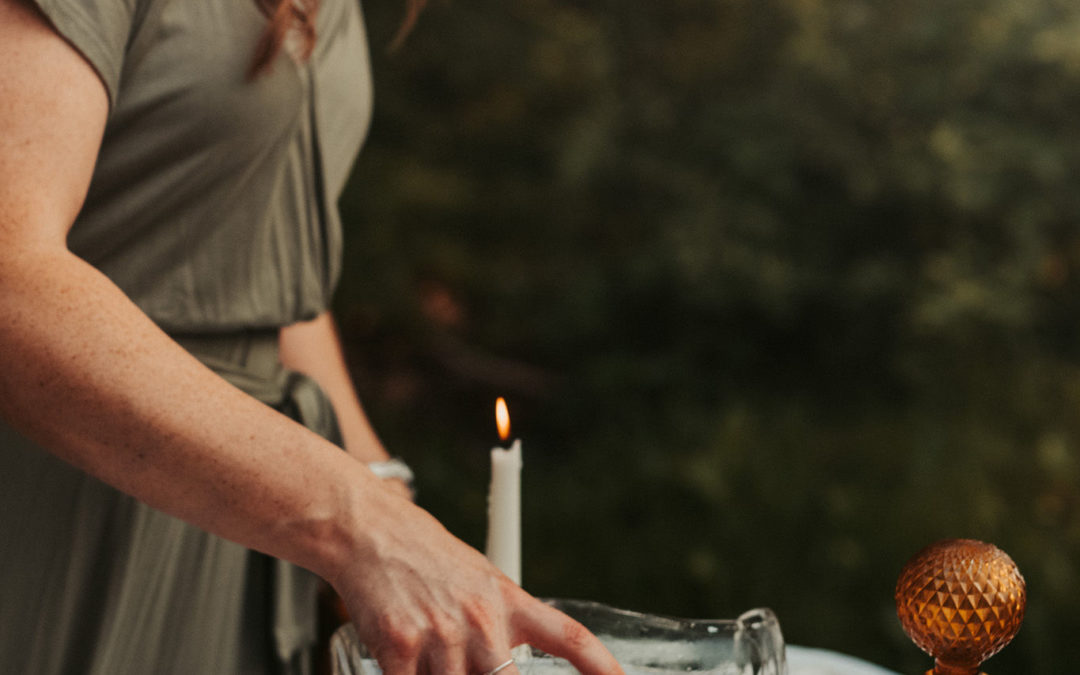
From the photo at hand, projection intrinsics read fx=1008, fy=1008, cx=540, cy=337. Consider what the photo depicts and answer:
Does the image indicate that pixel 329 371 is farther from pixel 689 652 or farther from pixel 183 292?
pixel 689 652

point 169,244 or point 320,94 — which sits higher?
point 320,94

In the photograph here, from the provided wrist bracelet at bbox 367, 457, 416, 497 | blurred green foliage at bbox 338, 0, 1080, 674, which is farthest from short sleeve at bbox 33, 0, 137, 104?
blurred green foliage at bbox 338, 0, 1080, 674

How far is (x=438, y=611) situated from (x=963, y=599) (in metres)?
0.25

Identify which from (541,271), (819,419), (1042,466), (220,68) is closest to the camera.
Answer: (220,68)

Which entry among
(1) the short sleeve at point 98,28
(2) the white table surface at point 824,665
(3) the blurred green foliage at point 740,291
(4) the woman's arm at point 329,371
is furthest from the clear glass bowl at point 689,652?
(3) the blurred green foliage at point 740,291

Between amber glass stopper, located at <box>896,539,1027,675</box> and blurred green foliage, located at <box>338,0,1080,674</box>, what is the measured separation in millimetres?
2055

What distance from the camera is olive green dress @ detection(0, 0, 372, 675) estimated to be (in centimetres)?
66

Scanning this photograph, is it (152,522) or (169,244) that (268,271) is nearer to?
(169,244)

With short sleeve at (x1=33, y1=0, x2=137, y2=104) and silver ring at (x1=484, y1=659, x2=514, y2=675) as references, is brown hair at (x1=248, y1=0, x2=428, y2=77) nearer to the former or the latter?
short sleeve at (x1=33, y1=0, x2=137, y2=104)

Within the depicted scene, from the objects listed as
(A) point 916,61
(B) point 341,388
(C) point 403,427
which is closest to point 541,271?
(C) point 403,427

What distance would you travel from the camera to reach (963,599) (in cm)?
49

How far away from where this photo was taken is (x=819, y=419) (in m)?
2.71

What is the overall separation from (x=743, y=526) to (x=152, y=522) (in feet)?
6.86

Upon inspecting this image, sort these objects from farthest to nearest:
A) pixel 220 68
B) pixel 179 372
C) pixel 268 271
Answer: pixel 268 271, pixel 220 68, pixel 179 372
